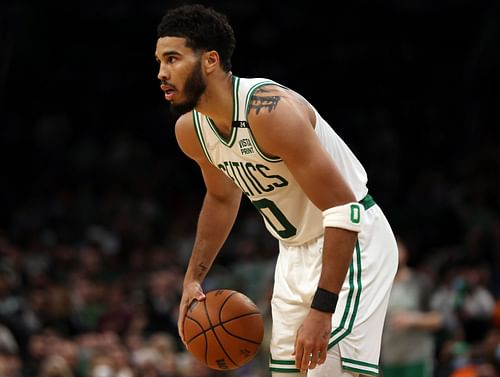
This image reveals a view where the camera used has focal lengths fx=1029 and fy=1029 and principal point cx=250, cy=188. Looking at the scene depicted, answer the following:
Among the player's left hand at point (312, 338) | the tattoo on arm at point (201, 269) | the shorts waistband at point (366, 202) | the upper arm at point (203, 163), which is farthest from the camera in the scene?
the tattoo on arm at point (201, 269)

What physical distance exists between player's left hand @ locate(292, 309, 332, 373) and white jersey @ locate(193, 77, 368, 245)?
50 cm

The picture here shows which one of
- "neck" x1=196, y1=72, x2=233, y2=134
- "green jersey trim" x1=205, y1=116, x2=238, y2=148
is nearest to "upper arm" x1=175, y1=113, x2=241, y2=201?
"green jersey trim" x1=205, y1=116, x2=238, y2=148

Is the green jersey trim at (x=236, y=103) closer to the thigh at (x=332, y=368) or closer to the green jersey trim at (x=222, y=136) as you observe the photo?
the green jersey trim at (x=222, y=136)

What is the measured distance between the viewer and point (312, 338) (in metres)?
3.96

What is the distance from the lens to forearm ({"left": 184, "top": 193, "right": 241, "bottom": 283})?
490 cm

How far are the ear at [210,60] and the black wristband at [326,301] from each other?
1.03 metres

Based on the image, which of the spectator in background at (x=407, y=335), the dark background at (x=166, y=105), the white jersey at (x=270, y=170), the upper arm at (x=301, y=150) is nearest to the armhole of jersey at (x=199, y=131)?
the white jersey at (x=270, y=170)

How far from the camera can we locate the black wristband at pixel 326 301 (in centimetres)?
397

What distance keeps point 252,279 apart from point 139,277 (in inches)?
Result: 59.1

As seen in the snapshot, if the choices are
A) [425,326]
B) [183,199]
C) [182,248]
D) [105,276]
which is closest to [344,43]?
[183,199]

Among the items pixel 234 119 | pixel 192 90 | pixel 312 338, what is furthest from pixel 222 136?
pixel 312 338

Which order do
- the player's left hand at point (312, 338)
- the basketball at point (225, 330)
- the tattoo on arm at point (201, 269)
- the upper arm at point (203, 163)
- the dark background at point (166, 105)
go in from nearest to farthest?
the player's left hand at point (312, 338) → the basketball at point (225, 330) → the upper arm at point (203, 163) → the tattoo on arm at point (201, 269) → the dark background at point (166, 105)

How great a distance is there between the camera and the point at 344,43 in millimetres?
15203

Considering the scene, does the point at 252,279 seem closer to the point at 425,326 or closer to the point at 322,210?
the point at 425,326
